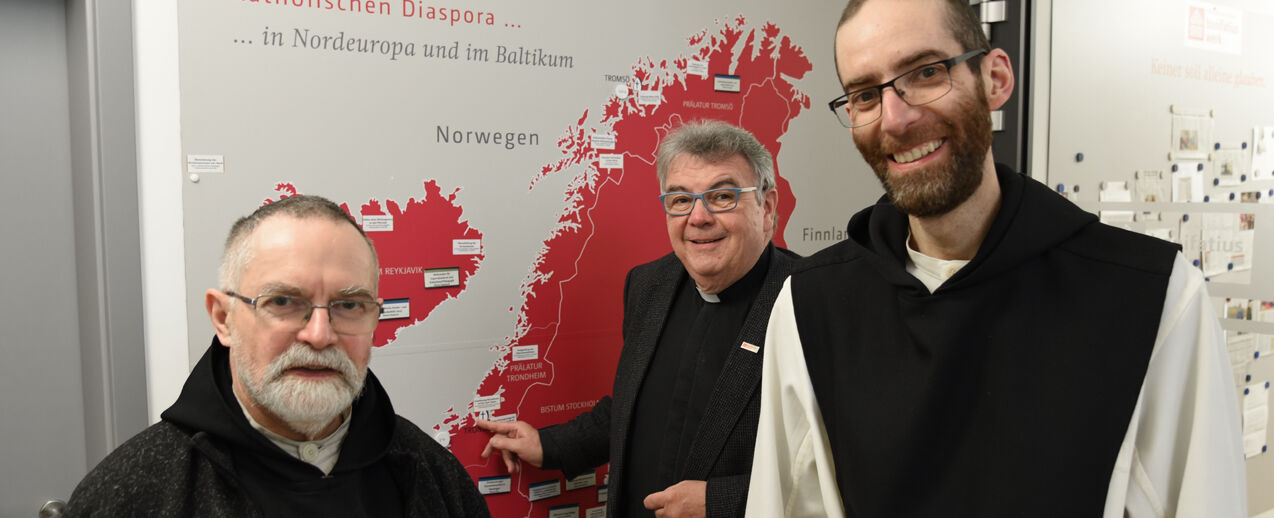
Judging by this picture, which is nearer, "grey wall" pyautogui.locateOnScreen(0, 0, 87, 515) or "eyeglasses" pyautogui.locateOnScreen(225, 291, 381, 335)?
"eyeglasses" pyautogui.locateOnScreen(225, 291, 381, 335)

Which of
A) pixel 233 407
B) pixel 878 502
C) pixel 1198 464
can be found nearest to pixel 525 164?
pixel 233 407

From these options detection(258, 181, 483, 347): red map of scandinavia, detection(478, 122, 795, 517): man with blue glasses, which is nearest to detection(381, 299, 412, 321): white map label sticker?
detection(258, 181, 483, 347): red map of scandinavia

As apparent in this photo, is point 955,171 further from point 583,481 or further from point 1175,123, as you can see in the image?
point 1175,123

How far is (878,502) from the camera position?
4.32 ft

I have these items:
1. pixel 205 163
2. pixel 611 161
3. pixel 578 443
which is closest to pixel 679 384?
pixel 578 443

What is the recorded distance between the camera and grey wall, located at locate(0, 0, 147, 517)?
1.80m

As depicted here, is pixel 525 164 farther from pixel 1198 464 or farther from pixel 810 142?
pixel 1198 464

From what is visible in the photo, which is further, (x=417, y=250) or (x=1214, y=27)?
(x=1214, y=27)

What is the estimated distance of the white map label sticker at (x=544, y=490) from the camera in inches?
94.9

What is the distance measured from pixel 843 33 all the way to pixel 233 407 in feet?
4.38

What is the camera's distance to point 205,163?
1.90m

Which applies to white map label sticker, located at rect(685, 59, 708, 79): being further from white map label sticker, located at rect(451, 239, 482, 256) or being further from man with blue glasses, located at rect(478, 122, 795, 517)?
white map label sticker, located at rect(451, 239, 482, 256)

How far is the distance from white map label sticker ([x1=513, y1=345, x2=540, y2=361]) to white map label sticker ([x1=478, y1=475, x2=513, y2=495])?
374 mm

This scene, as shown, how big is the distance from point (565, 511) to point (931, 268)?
1.56m
